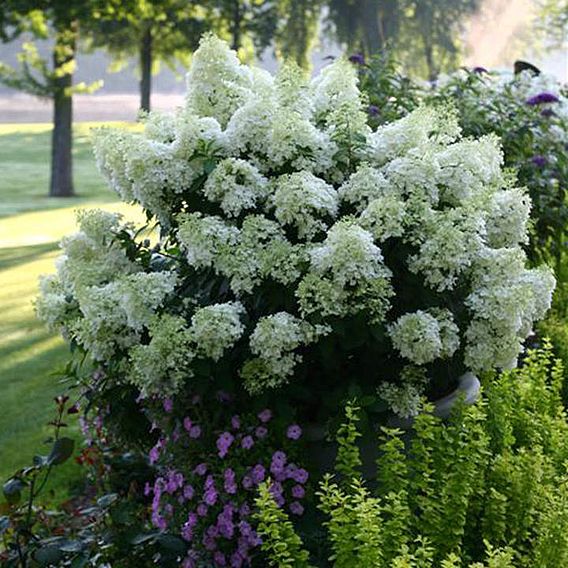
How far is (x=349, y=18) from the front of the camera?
67.7ft

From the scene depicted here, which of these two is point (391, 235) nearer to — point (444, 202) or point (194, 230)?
point (444, 202)

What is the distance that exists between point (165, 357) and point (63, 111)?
47.7 ft

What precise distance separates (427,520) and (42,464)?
1.07 metres

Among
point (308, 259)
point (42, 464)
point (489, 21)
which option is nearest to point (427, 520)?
point (308, 259)

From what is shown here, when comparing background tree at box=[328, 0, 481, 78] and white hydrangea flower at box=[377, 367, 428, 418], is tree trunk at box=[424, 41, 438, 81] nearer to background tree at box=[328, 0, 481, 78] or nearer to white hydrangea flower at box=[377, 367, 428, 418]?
background tree at box=[328, 0, 481, 78]

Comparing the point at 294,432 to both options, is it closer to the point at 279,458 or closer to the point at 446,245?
the point at 279,458

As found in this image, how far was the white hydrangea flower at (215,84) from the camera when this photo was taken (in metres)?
3.24

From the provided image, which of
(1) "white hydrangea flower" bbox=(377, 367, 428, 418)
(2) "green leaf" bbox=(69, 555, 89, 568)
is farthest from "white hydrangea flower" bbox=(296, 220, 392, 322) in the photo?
(2) "green leaf" bbox=(69, 555, 89, 568)

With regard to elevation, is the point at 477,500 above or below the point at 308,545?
above

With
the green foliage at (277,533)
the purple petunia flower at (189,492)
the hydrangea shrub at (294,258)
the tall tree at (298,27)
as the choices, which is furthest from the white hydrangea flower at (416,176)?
the tall tree at (298,27)

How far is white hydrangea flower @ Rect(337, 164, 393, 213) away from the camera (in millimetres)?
2908

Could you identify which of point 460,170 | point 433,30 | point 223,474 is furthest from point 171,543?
point 433,30

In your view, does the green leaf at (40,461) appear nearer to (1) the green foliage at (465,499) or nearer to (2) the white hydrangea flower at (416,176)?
(1) the green foliage at (465,499)

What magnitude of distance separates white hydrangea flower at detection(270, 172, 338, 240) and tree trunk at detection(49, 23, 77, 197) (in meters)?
12.7
